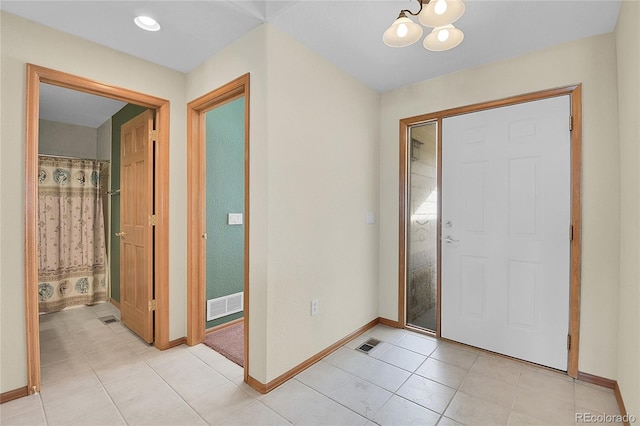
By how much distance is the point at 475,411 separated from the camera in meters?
1.78

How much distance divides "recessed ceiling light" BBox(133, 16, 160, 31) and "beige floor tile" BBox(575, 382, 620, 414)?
3.57 metres

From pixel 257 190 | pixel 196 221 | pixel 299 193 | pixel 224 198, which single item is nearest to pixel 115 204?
pixel 224 198

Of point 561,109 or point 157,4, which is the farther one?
point 561,109

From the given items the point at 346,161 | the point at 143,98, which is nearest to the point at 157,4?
the point at 143,98

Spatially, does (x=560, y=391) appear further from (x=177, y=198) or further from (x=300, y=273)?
(x=177, y=198)

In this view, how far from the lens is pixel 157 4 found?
176cm

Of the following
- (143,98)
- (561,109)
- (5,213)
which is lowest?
(5,213)

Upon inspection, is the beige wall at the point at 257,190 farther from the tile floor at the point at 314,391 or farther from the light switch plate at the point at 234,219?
the light switch plate at the point at 234,219

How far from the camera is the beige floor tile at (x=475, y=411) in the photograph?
1692 mm

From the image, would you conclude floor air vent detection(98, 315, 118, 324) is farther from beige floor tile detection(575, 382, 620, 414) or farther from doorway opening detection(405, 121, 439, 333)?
beige floor tile detection(575, 382, 620, 414)

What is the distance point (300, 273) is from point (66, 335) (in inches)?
95.6

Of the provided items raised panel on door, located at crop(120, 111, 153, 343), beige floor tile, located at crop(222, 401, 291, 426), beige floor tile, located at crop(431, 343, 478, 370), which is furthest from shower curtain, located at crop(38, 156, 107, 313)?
beige floor tile, located at crop(431, 343, 478, 370)

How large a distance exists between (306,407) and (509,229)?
1995mm

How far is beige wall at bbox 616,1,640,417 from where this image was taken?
1.52 m
